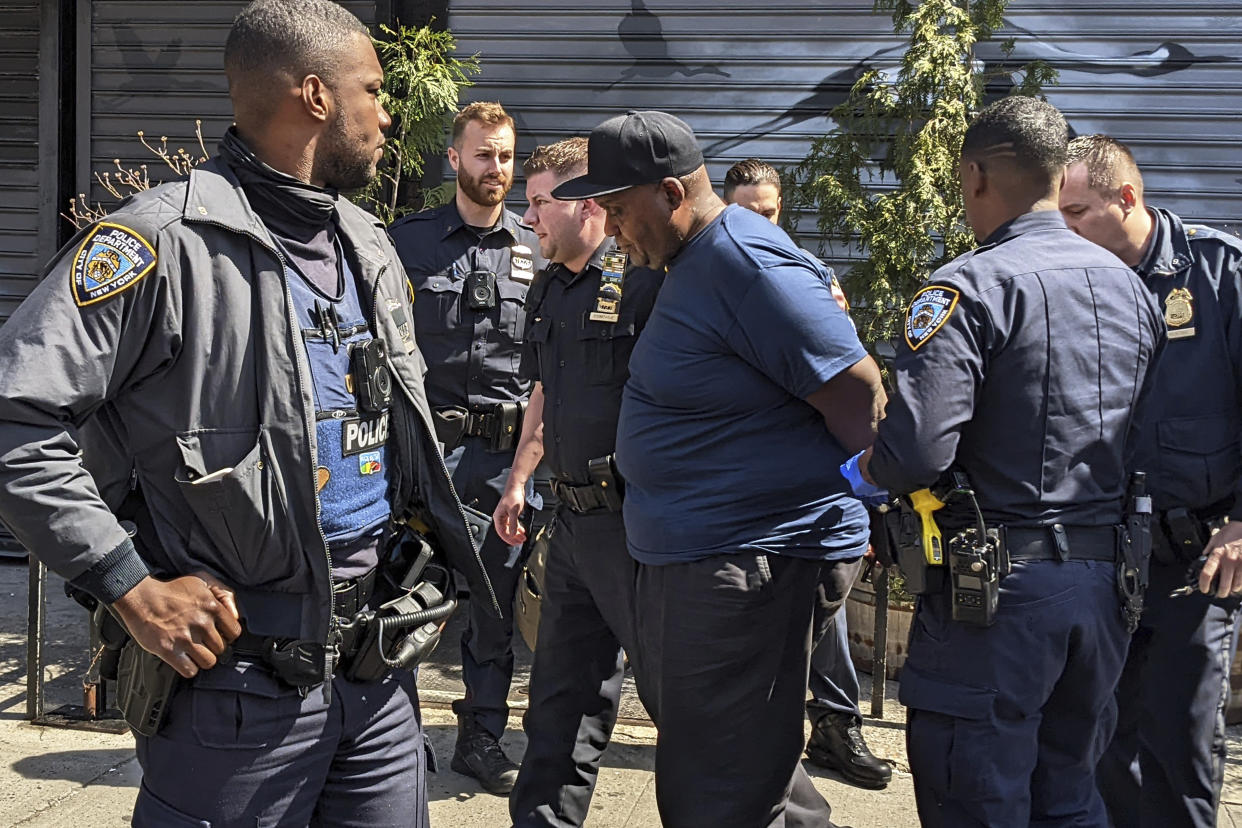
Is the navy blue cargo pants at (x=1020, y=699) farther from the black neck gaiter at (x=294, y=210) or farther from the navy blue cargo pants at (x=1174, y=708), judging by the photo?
the black neck gaiter at (x=294, y=210)

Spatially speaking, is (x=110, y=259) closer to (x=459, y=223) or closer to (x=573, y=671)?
(x=573, y=671)

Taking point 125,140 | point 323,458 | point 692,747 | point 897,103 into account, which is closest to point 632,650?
point 692,747

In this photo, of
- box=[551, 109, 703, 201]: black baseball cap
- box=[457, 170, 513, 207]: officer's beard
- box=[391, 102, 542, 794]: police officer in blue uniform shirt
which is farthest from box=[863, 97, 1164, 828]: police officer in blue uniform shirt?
box=[457, 170, 513, 207]: officer's beard

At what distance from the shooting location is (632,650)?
3303mm

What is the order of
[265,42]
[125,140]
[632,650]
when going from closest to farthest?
[265,42] < [632,650] < [125,140]

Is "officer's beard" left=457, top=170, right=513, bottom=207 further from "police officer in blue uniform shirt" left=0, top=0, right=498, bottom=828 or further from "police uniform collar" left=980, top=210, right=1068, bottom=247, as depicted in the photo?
"police uniform collar" left=980, top=210, right=1068, bottom=247

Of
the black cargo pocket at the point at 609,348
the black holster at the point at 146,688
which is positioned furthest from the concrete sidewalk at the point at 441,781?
the black holster at the point at 146,688

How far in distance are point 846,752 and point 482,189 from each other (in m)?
2.62

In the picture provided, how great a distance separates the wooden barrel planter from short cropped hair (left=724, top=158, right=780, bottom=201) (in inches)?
74.0

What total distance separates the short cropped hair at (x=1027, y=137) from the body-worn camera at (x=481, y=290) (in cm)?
229

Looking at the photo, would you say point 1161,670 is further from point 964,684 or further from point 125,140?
point 125,140

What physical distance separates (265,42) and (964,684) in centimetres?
209

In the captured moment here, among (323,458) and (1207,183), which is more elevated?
(1207,183)

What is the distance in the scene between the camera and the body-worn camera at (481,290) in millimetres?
4746
